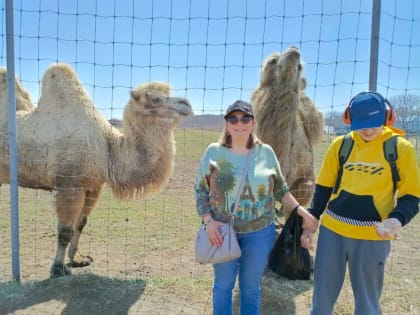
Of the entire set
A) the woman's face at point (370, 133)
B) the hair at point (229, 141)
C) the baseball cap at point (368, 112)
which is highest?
the baseball cap at point (368, 112)

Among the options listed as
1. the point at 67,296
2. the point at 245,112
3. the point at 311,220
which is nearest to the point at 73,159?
the point at 67,296

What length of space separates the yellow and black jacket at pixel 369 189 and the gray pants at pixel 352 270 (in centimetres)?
8

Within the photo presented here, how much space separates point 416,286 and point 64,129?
4.16 meters

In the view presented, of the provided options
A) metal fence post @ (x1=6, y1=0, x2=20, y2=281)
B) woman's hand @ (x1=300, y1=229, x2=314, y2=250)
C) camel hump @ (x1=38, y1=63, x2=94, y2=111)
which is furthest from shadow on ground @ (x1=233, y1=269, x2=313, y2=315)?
camel hump @ (x1=38, y1=63, x2=94, y2=111)

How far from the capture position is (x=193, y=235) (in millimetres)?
7129

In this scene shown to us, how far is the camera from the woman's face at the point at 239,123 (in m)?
2.96

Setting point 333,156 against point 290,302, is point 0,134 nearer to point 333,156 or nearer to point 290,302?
point 290,302

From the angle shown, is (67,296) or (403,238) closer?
(67,296)

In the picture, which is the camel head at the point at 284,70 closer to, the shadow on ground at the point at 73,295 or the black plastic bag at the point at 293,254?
the black plastic bag at the point at 293,254

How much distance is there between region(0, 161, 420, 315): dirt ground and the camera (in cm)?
416

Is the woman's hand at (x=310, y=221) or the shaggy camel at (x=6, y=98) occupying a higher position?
the shaggy camel at (x=6, y=98)

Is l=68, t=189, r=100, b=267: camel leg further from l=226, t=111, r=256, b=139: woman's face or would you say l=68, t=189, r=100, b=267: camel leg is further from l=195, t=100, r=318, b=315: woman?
l=226, t=111, r=256, b=139: woman's face

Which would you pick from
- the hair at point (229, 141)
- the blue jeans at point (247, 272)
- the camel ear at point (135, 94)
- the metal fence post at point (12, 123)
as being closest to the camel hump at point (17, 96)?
→ the metal fence post at point (12, 123)

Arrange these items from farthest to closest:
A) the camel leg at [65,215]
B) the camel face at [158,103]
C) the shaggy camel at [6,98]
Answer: the shaggy camel at [6,98], the camel face at [158,103], the camel leg at [65,215]
